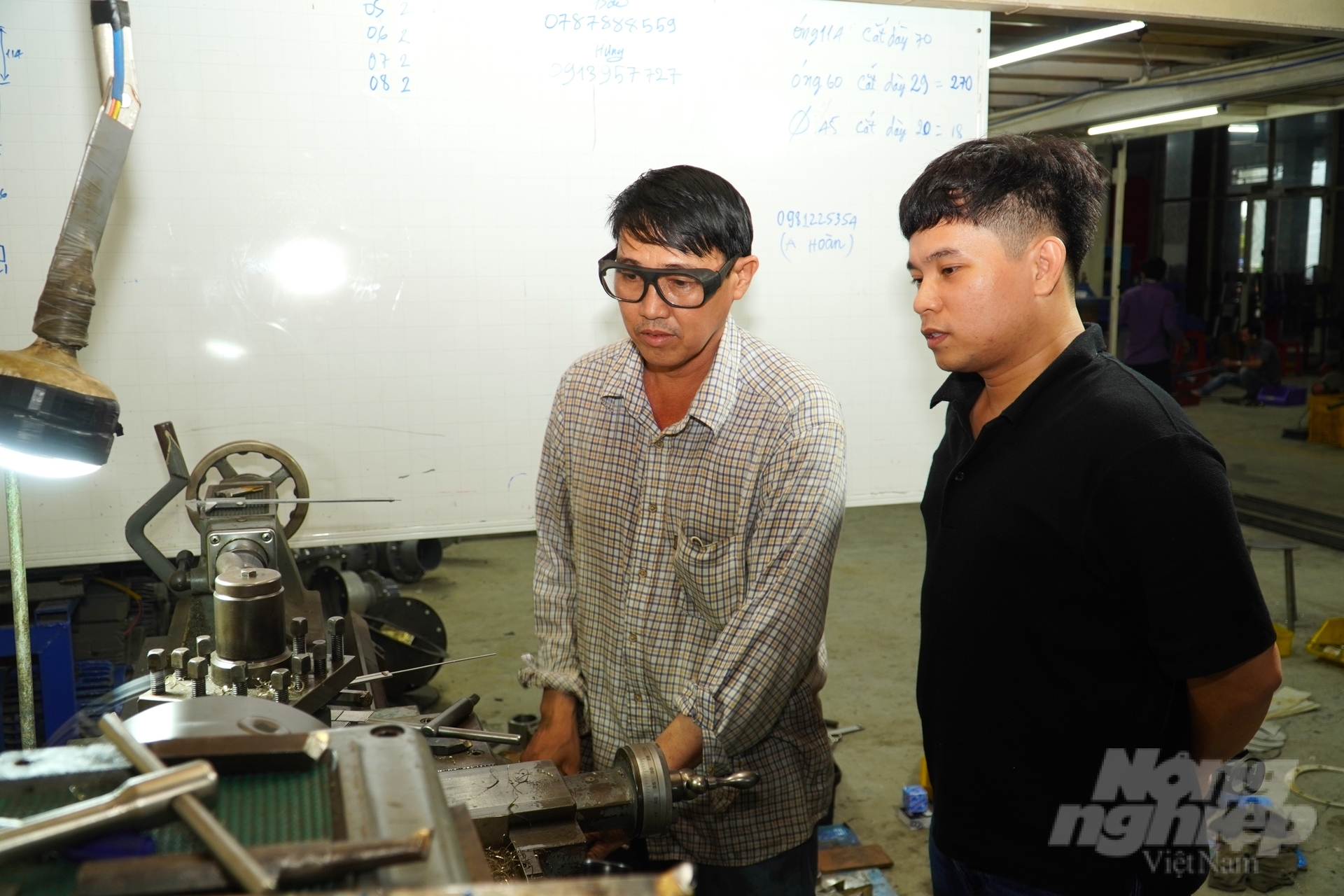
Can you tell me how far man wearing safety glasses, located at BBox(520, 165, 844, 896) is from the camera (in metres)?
1.37

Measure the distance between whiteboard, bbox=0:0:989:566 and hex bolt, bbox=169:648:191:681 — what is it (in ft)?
3.03

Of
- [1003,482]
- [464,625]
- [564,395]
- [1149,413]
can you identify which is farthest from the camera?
[464,625]

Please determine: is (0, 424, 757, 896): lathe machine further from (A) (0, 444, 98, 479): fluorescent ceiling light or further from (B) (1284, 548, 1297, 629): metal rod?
(B) (1284, 548, 1297, 629): metal rod

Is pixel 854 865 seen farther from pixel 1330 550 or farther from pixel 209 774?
pixel 1330 550

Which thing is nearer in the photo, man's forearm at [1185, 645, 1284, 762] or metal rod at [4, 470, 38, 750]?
man's forearm at [1185, 645, 1284, 762]

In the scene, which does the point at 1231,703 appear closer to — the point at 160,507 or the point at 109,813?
the point at 109,813

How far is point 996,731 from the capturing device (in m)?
1.22

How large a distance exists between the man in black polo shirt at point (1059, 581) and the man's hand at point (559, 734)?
57 centimetres

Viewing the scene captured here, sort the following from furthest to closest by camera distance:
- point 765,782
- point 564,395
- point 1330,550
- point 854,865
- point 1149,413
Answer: point 1330,550 → point 854,865 → point 564,395 → point 765,782 → point 1149,413

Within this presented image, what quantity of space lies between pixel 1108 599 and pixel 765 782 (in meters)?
0.60

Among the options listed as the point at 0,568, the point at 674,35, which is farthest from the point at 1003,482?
the point at 0,568

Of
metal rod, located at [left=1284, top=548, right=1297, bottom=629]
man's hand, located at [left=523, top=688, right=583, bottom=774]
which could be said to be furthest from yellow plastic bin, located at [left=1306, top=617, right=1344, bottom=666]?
man's hand, located at [left=523, top=688, right=583, bottom=774]

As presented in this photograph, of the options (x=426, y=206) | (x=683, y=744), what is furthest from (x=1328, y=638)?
(x=426, y=206)

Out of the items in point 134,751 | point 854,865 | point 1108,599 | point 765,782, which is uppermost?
point 134,751
